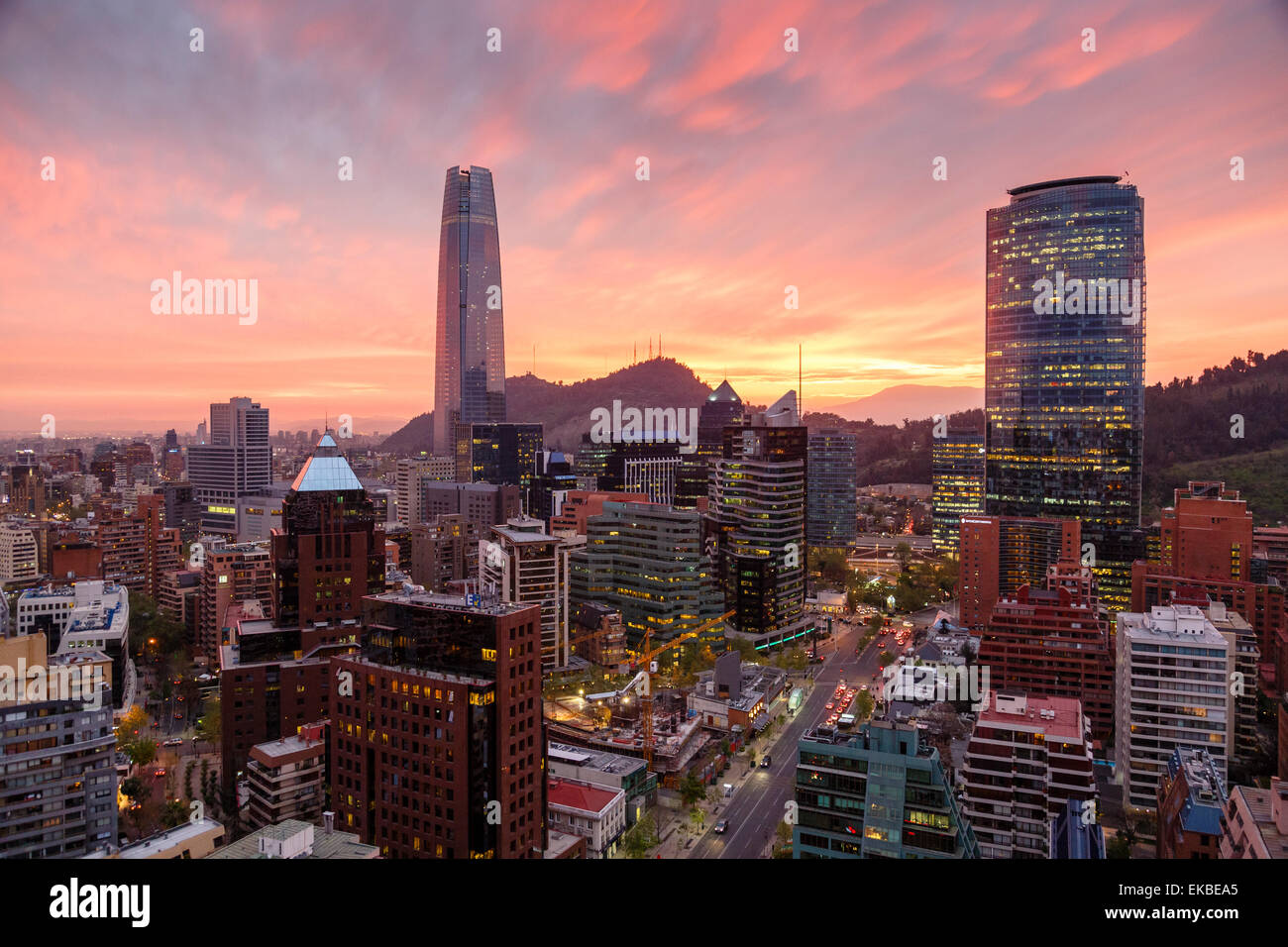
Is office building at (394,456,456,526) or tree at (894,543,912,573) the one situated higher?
office building at (394,456,456,526)

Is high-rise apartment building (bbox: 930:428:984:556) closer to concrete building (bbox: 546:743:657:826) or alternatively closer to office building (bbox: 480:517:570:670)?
office building (bbox: 480:517:570:670)

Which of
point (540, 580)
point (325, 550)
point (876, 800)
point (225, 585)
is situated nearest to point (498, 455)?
point (225, 585)

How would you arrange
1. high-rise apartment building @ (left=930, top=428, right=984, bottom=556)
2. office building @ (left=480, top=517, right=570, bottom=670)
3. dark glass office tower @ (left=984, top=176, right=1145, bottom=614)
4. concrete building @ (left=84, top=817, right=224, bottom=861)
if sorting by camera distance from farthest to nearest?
Answer: high-rise apartment building @ (left=930, top=428, right=984, bottom=556), dark glass office tower @ (left=984, top=176, right=1145, bottom=614), office building @ (left=480, top=517, right=570, bottom=670), concrete building @ (left=84, top=817, right=224, bottom=861)

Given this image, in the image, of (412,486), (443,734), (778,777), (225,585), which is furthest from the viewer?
(412,486)

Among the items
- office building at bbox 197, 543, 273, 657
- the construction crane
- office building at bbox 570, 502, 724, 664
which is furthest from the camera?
office building at bbox 570, 502, 724, 664

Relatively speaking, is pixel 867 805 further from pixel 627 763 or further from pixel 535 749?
pixel 627 763

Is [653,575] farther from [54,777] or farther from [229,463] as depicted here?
[229,463]

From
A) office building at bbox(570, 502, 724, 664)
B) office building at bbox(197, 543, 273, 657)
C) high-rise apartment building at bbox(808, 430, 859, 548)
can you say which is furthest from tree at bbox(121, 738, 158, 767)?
high-rise apartment building at bbox(808, 430, 859, 548)
